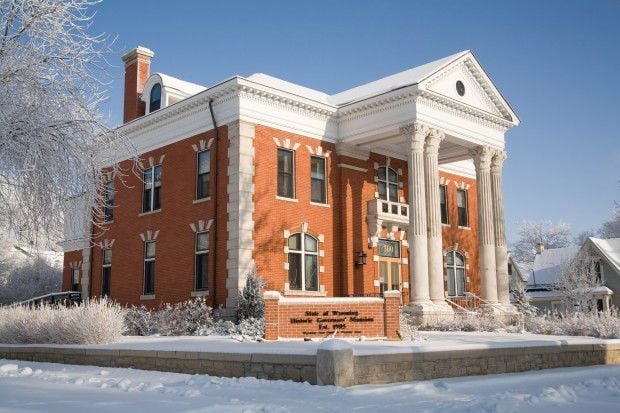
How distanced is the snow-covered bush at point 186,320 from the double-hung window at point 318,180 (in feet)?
22.9

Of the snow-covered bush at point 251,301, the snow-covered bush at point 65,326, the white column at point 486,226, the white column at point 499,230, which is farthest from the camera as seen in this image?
the white column at point 499,230

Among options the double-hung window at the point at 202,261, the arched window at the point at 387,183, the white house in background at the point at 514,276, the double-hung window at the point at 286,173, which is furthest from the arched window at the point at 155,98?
the white house in background at the point at 514,276

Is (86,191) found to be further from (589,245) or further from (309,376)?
(589,245)

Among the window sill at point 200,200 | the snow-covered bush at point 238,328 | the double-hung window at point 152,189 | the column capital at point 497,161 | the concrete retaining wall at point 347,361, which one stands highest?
the column capital at point 497,161

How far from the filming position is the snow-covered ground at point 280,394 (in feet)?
31.5

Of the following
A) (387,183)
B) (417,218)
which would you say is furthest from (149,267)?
(417,218)

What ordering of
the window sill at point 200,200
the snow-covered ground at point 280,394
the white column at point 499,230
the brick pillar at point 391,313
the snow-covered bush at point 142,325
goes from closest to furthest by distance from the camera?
the snow-covered ground at point 280,394 < the brick pillar at point 391,313 < the snow-covered bush at point 142,325 < the window sill at point 200,200 < the white column at point 499,230

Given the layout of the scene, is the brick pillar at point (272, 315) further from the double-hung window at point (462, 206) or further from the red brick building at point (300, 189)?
the double-hung window at point (462, 206)

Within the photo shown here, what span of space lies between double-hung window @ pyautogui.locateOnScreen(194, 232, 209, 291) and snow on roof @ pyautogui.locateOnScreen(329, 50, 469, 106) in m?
8.51

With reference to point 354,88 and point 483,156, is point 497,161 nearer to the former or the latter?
point 483,156

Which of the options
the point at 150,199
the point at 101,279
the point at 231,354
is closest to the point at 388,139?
the point at 150,199

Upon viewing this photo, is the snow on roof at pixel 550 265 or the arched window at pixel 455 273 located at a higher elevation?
the snow on roof at pixel 550 265

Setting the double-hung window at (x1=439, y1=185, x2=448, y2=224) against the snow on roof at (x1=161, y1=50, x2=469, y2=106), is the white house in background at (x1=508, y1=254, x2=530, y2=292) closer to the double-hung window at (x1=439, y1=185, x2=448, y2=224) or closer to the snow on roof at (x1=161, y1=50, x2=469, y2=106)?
the double-hung window at (x1=439, y1=185, x2=448, y2=224)

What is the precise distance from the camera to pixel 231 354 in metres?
13.1
